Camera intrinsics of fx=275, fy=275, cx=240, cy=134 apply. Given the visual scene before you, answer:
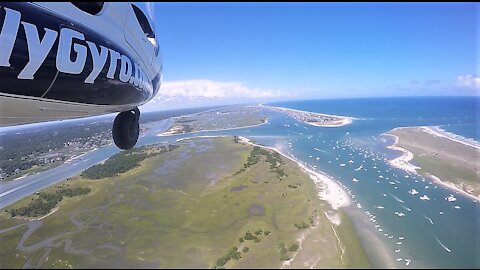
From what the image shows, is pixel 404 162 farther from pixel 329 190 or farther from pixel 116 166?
pixel 116 166

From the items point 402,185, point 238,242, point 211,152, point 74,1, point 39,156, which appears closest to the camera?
point 74,1

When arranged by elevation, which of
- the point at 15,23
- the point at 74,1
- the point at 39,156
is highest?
the point at 74,1

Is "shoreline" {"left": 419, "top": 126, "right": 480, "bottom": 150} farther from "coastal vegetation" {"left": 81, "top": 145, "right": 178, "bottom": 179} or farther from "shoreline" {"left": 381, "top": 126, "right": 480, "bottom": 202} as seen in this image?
"coastal vegetation" {"left": 81, "top": 145, "right": 178, "bottom": 179}

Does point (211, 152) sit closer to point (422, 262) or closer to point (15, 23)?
point (422, 262)

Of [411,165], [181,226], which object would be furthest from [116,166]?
[411,165]

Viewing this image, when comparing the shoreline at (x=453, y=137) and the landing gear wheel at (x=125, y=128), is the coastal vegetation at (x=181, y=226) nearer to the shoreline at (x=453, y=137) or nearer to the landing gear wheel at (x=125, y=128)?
the landing gear wheel at (x=125, y=128)

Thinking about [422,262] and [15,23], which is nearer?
[15,23]

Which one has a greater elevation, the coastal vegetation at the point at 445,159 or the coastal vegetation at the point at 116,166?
the coastal vegetation at the point at 445,159

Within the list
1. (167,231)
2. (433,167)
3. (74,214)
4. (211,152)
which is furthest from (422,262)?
(211,152)

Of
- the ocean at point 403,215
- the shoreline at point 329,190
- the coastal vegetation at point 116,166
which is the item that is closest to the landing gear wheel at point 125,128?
the ocean at point 403,215
